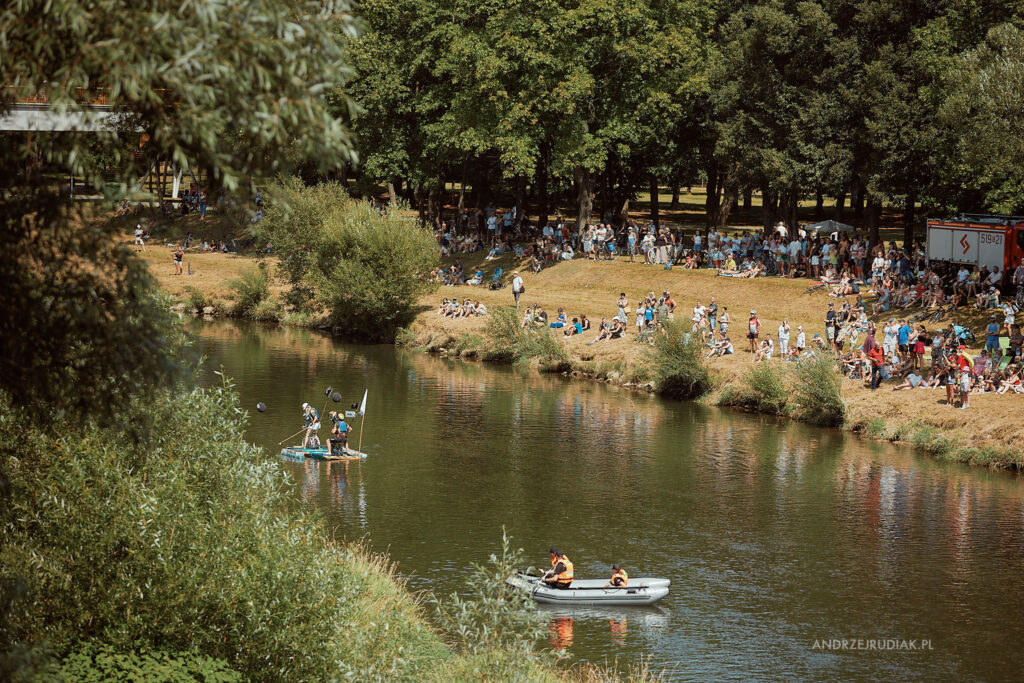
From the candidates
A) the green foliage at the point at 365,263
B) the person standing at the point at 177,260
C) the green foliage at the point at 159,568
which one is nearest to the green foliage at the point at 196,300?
the person standing at the point at 177,260

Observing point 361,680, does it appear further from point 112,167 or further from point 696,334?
point 696,334

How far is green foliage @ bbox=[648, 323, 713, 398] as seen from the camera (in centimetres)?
4594

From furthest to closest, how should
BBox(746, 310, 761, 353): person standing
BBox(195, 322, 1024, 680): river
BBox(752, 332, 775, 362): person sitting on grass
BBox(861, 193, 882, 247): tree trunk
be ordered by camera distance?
BBox(861, 193, 882, 247): tree trunk
BBox(746, 310, 761, 353): person standing
BBox(752, 332, 775, 362): person sitting on grass
BBox(195, 322, 1024, 680): river

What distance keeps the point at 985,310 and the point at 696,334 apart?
10.5 meters

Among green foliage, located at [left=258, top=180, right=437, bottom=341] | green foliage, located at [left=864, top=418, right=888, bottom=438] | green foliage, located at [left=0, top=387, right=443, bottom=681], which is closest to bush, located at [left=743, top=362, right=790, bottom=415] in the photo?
green foliage, located at [left=864, top=418, right=888, bottom=438]

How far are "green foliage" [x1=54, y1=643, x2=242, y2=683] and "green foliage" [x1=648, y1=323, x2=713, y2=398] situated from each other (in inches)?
1239

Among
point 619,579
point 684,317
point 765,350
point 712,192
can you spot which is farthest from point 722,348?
point 712,192

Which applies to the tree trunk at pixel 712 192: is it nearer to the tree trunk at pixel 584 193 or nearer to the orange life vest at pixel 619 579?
the tree trunk at pixel 584 193

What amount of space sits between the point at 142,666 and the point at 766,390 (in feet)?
101

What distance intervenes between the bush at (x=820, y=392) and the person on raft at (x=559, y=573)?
17.8 metres

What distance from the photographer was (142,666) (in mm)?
16062

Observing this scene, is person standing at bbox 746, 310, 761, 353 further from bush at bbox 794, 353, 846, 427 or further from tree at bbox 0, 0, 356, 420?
tree at bbox 0, 0, 356, 420

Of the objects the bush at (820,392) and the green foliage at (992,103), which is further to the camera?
the green foliage at (992,103)

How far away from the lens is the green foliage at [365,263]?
57.7 m
